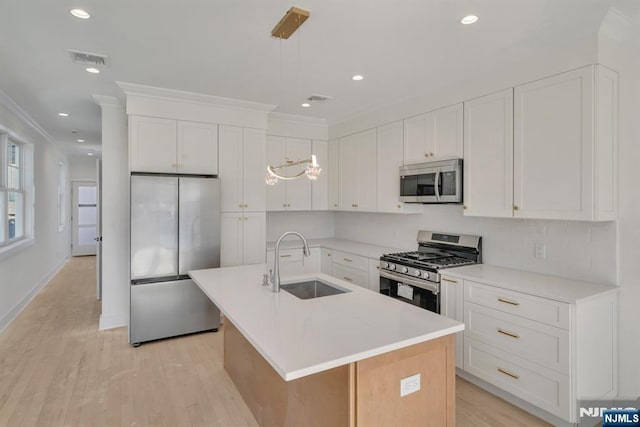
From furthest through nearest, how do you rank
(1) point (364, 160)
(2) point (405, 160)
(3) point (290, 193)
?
1. (3) point (290, 193)
2. (1) point (364, 160)
3. (2) point (405, 160)

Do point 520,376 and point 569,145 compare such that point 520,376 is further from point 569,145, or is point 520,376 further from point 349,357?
point 349,357

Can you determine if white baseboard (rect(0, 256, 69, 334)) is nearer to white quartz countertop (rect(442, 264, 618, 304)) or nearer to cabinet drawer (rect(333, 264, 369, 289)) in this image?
cabinet drawer (rect(333, 264, 369, 289))

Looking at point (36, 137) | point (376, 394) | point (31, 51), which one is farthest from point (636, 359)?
point (36, 137)

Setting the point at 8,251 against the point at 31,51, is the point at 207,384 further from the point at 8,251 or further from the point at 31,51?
the point at 8,251

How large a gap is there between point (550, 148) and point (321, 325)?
210 centimetres

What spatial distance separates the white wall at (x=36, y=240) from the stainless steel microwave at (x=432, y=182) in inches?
176

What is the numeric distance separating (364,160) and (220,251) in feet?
6.80

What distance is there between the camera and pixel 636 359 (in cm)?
240

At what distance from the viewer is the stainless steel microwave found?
3.24 meters

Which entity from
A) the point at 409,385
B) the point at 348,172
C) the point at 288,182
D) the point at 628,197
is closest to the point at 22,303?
the point at 288,182

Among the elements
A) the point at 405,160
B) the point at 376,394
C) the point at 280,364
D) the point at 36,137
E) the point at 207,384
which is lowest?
the point at 207,384

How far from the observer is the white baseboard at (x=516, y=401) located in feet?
7.52
